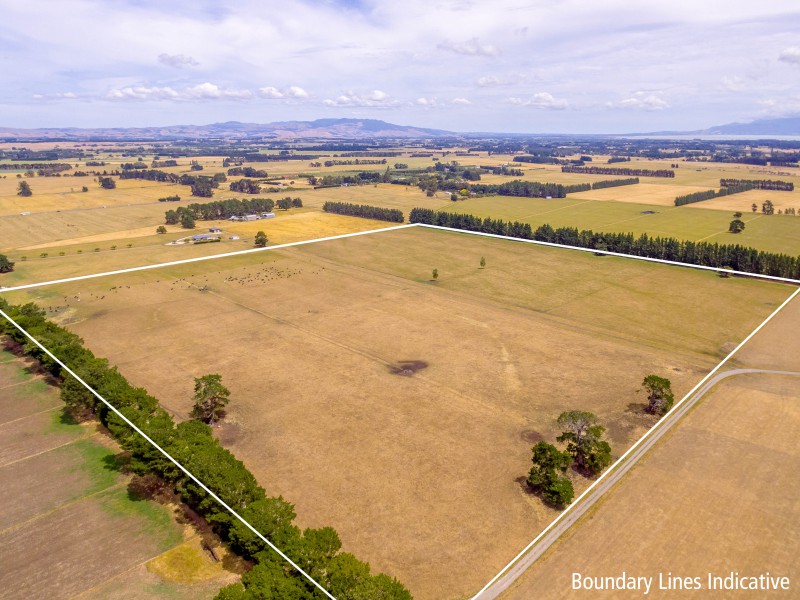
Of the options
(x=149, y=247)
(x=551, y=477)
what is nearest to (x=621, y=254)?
(x=551, y=477)

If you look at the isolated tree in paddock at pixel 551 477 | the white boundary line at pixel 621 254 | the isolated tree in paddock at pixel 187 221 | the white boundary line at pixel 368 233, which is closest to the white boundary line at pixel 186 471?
the isolated tree in paddock at pixel 551 477

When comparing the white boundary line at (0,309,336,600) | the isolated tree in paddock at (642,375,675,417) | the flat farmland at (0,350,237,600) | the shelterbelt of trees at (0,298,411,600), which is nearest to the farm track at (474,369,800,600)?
the isolated tree in paddock at (642,375,675,417)

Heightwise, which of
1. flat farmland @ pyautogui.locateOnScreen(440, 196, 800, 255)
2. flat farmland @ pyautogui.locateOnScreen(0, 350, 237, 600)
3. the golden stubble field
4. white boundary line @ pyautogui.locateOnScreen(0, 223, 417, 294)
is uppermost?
flat farmland @ pyautogui.locateOnScreen(440, 196, 800, 255)

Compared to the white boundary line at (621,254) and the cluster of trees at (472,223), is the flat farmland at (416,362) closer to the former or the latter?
the white boundary line at (621,254)

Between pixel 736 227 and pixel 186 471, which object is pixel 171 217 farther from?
pixel 736 227

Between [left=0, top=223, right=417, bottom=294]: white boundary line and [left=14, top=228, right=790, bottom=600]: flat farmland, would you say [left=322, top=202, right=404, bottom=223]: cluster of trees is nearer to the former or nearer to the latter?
[left=0, top=223, right=417, bottom=294]: white boundary line

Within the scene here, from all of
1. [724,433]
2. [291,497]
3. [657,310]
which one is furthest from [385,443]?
[657,310]
